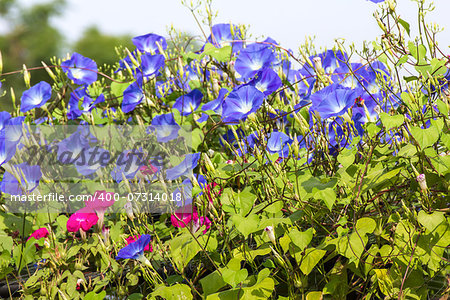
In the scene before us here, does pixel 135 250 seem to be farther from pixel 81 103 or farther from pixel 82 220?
pixel 81 103

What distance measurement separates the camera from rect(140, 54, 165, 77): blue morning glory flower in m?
2.17

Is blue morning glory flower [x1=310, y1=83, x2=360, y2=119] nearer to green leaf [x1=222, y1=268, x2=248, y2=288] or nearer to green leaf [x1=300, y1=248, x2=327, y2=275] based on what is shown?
green leaf [x1=300, y1=248, x2=327, y2=275]

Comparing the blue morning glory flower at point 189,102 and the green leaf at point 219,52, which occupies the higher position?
the green leaf at point 219,52

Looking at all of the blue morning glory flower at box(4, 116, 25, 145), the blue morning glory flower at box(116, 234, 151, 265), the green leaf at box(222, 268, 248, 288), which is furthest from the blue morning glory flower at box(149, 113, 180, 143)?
the green leaf at box(222, 268, 248, 288)

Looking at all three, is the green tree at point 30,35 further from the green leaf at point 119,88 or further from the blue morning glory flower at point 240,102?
the blue morning glory flower at point 240,102

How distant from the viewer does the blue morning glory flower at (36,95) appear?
7.34ft

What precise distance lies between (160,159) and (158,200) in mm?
199

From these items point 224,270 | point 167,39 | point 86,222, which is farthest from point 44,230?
point 167,39

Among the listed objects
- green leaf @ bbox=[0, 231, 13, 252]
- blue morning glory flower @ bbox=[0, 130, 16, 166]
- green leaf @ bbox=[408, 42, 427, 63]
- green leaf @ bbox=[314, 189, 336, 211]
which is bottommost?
green leaf @ bbox=[0, 231, 13, 252]

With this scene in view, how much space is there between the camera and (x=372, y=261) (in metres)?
1.30

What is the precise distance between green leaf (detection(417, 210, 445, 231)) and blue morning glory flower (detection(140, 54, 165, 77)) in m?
1.41

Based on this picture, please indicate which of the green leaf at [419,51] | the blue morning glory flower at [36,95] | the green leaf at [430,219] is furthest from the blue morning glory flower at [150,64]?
the green leaf at [430,219]

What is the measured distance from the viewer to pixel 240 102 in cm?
151

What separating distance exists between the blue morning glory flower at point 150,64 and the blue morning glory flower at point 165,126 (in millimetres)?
253
